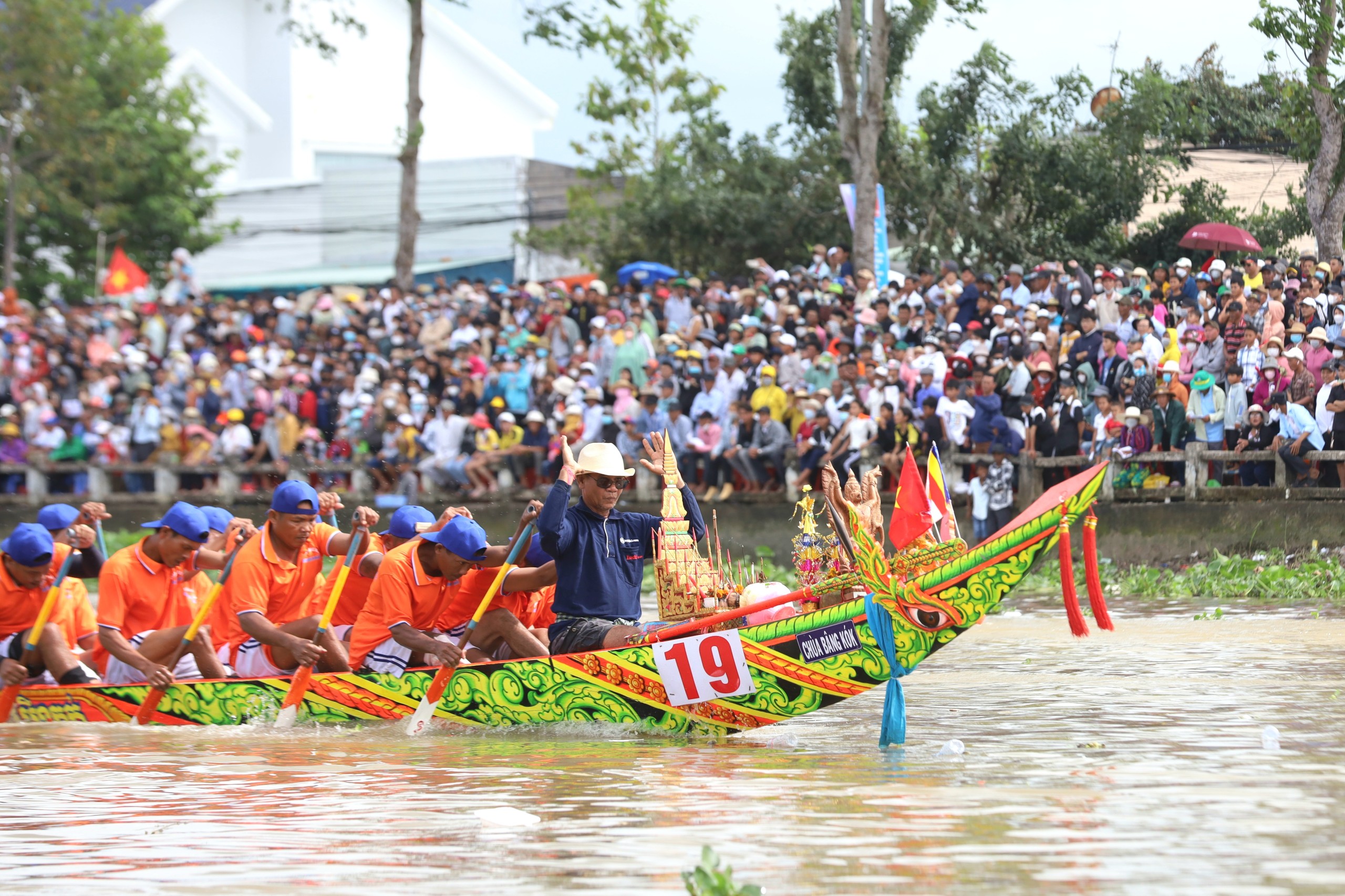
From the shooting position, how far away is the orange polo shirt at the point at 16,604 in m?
9.81

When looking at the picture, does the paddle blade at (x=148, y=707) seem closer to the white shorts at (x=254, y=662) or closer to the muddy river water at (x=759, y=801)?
the muddy river water at (x=759, y=801)

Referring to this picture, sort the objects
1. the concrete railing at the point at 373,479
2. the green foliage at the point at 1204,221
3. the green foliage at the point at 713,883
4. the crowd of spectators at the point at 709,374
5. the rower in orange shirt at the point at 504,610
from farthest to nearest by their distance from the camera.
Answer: the green foliage at the point at 1204,221
the crowd of spectators at the point at 709,374
the concrete railing at the point at 373,479
the rower in orange shirt at the point at 504,610
the green foliage at the point at 713,883

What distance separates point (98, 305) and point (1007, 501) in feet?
54.4

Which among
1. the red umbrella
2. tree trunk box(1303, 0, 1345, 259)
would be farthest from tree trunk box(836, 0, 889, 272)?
tree trunk box(1303, 0, 1345, 259)

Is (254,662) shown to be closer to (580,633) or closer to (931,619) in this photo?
(580,633)

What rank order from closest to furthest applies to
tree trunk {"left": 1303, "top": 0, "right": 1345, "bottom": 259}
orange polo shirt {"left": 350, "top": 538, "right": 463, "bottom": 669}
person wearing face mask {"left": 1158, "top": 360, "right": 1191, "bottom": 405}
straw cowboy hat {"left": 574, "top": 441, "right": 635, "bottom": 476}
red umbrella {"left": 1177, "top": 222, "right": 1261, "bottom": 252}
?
straw cowboy hat {"left": 574, "top": 441, "right": 635, "bottom": 476} < orange polo shirt {"left": 350, "top": 538, "right": 463, "bottom": 669} < person wearing face mask {"left": 1158, "top": 360, "right": 1191, "bottom": 405} < tree trunk {"left": 1303, "top": 0, "right": 1345, "bottom": 259} < red umbrella {"left": 1177, "top": 222, "right": 1261, "bottom": 252}

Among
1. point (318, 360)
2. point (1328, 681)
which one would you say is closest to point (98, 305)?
point (318, 360)

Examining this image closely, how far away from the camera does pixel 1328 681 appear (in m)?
9.41

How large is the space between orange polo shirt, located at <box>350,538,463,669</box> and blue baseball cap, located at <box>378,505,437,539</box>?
0.43 meters

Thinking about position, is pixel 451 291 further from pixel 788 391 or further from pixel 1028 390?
pixel 1028 390

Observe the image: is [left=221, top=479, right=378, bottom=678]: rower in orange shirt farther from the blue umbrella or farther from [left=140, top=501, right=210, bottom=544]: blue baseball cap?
the blue umbrella

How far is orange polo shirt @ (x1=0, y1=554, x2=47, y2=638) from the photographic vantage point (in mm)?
9812

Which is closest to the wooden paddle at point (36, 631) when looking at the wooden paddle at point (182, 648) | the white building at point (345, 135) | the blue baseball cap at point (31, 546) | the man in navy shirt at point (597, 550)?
the blue baseball cap at point (31, 546)

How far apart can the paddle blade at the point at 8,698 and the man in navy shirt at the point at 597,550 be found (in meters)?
3.82
